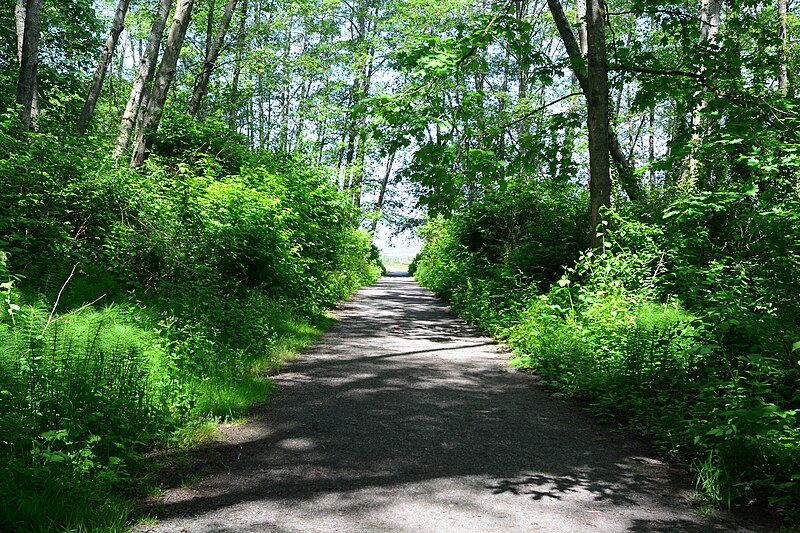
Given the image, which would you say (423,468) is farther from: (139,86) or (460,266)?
(460,266)

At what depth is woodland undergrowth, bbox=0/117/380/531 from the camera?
3.69 metres

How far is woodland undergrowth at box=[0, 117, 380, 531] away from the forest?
30 mm

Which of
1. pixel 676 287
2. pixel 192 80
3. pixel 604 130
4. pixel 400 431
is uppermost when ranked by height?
pixel 192 80

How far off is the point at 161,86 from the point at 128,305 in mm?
6927

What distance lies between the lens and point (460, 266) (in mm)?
17500

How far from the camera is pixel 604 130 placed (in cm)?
976

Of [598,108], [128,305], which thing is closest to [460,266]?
[598,108]

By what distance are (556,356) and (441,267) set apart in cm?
1449

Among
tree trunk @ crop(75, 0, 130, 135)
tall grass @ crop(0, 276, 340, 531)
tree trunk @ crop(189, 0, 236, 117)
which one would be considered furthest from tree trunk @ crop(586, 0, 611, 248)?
tree trunk @ crop(75, 0, 130, 135)

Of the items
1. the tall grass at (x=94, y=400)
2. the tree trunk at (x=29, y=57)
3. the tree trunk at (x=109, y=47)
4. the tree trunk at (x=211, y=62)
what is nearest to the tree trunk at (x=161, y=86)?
the tree trunk at (x=29, y=57)

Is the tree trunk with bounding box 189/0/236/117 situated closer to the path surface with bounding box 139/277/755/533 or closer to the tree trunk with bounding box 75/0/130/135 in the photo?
the tree trunk with bounding box 75/0/130/135

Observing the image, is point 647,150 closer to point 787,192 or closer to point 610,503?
point 787,192

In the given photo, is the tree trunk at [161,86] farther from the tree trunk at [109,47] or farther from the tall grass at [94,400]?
the tall grass at [94,400]

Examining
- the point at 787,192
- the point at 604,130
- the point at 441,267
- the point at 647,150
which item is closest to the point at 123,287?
the point at 604,130
